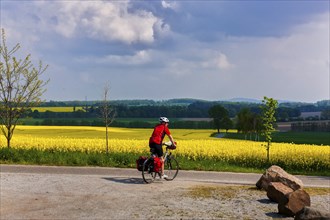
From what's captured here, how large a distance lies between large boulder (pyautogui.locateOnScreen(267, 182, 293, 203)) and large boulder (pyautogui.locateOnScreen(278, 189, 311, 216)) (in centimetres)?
30

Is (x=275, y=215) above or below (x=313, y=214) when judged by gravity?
below

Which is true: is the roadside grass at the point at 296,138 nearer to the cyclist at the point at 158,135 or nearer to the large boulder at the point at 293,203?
the cyclist at the point at 158,135

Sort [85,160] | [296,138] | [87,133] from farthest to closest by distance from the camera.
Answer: [296,138], [87,133], [85,160]

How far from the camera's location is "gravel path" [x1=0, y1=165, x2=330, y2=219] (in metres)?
10.2

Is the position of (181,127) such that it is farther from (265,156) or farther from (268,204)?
(268,204)

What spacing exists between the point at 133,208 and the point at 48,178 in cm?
541

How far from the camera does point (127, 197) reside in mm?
11852

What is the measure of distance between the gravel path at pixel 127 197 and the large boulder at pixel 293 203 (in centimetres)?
28

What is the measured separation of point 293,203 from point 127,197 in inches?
178

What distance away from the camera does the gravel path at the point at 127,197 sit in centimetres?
1023

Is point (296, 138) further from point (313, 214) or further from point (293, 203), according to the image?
point (313, 214)

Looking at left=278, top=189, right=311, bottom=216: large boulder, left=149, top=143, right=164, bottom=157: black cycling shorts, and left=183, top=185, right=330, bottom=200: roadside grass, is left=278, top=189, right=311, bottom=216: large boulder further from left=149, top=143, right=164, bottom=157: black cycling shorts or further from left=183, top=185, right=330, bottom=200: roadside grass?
left=149, top=143, right=164, bottom=157: black cycling shorts

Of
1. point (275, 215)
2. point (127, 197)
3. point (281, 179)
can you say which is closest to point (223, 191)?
point (281, 179)

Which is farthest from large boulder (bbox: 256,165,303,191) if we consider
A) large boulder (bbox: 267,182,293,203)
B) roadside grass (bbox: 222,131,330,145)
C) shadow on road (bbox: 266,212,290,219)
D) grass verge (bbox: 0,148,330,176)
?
roadside grass (bbox: 222,131,330,145)
